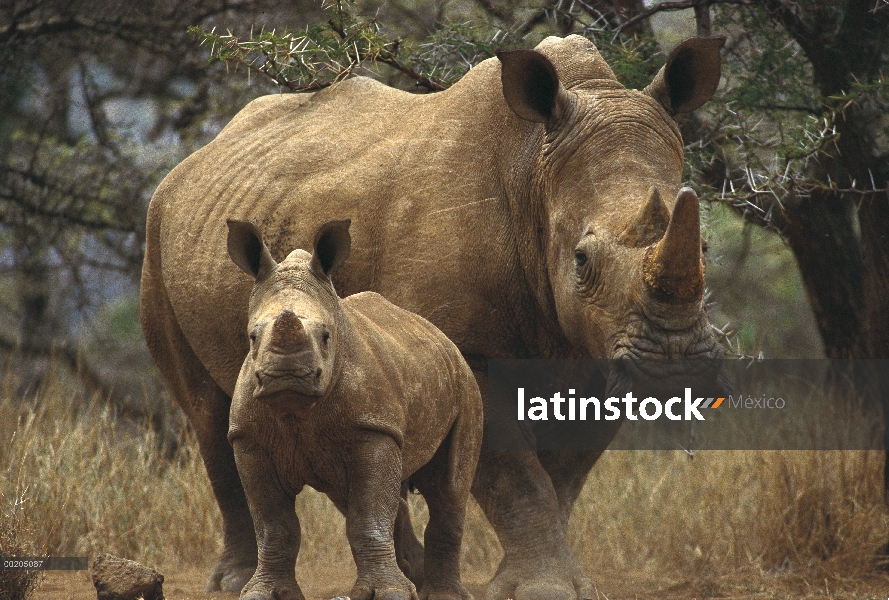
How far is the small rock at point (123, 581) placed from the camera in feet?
16.2

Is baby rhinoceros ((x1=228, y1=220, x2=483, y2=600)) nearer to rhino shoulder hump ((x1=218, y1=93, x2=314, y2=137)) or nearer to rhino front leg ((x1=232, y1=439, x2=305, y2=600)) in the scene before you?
rhino front leg ((x1=232, y1=439, x2=305, y2=600))

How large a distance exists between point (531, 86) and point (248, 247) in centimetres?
177

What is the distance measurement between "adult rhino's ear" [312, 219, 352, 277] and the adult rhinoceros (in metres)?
1.14

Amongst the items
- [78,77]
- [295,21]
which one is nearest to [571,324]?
[295,21]

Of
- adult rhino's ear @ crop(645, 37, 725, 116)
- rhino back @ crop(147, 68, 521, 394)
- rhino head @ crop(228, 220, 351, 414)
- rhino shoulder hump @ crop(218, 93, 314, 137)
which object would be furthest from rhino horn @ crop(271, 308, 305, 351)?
rhino shoulder hump @ crop(218, 93, 314, 137)

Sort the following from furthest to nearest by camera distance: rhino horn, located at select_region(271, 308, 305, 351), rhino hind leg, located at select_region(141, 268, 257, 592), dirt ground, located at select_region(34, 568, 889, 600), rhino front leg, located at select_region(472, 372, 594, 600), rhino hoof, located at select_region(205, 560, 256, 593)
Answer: rhino hind leg, located at select_region(141, 268, 257, 592), rhino hoof, located at select_region(205, 560, 256, 593), dirt ground, located at select_region(34, 568, 889, 600), rhino front leg, located at select_region(472, 372, 594, 600), rhino horn, located at select_region(271, 308, 305, 351)

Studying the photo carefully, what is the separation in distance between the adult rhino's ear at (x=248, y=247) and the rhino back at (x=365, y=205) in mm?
1382

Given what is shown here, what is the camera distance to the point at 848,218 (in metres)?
8.75

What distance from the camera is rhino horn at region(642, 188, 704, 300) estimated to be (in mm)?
4758

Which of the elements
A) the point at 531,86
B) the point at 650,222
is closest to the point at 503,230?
the point at 531,86

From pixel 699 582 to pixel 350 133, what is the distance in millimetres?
2983

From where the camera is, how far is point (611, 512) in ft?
28.2

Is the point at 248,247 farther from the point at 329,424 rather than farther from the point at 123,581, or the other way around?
the point at 123,581

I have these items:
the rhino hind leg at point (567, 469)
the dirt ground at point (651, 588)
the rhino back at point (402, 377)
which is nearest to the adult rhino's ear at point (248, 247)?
the rhino back at point (402, 377)
